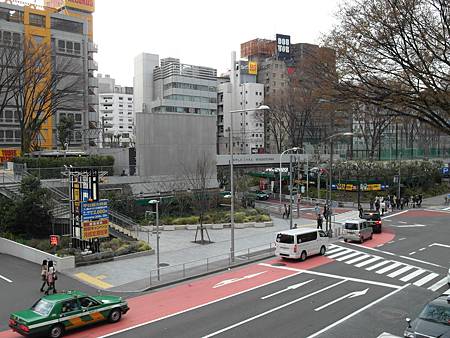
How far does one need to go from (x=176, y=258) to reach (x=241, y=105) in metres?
91.2

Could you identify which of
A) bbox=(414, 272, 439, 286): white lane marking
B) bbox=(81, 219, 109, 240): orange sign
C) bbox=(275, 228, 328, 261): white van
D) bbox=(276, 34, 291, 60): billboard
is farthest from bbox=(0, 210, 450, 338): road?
bbox=(276, 34, 291, 60): billboard

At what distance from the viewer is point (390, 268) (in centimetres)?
2512

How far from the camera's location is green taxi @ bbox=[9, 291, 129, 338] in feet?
48.3

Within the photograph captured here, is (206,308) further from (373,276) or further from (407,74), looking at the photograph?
(407,74)

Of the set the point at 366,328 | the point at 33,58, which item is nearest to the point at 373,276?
the point at 366,328

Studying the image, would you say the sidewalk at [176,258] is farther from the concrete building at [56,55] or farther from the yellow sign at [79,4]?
the yellow sign at [79,4]

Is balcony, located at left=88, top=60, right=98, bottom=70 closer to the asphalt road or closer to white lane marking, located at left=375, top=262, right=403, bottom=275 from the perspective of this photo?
the asphalt road

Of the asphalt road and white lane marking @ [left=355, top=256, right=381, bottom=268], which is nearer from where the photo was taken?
the asphalt road

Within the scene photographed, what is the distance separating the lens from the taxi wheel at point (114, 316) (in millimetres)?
16669

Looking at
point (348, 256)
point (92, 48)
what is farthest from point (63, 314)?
point (92, 48)

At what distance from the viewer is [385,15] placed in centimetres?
1458

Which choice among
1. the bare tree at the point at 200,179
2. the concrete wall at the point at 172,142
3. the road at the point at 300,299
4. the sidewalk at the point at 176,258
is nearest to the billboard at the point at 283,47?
the concrete wall at the point at 172,142

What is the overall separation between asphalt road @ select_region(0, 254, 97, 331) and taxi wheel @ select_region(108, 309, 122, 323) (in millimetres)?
3763

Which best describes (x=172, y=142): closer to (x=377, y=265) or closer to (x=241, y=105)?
(x=377, y=265)
